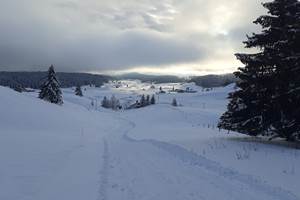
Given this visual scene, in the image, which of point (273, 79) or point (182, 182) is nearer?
point (182, 182)

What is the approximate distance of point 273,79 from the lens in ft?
72.9

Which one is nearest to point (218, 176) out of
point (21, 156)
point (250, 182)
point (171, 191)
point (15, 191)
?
point (250, 182)

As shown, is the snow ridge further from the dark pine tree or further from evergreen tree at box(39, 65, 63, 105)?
evergreen tree at box(39, 65, 63, 105)

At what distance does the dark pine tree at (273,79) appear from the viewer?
21.6 metres

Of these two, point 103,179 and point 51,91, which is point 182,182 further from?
point 51,91

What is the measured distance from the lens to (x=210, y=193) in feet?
36.2

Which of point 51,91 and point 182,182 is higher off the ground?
point 182,182

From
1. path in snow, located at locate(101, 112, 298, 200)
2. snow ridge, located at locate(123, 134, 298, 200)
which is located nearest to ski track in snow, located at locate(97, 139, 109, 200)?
path in snow, located at locate(101, 112, 298, 200)

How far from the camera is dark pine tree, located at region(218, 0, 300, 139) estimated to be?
21.6 metres

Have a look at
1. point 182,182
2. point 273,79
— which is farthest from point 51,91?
point 182,182

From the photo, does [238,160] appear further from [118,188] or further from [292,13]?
[292,13]

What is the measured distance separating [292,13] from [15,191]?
56.7 feet

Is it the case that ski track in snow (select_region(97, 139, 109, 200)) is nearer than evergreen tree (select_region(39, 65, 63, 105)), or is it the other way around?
ski track in snow (select_region(97, 139, 109, 200))

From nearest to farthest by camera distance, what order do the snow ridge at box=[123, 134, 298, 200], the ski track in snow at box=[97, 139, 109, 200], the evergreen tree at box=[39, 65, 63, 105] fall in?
the snow ridge at box=[123, 134, 298, 200] < the ski track in snow at box=[97, 139, 109, 200] < the evergreen tree at box=[39, 65, 63, 105]
